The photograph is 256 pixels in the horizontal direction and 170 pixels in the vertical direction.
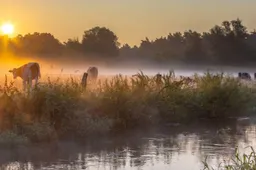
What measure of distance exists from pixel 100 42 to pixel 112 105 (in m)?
37.0

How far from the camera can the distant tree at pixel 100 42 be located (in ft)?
169

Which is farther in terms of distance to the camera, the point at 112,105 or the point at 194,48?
the point at 194,48

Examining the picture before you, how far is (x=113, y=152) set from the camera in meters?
12.5

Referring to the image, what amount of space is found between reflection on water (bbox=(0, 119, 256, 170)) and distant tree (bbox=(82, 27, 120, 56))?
1428 inches

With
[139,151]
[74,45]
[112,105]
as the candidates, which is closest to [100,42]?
[74,45]

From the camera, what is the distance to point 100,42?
52594 millimetres

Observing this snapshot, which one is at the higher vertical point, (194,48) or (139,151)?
(194,48)

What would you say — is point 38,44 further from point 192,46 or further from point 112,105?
point 112,105

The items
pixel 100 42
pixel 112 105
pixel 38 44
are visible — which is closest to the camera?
pixel 112 105

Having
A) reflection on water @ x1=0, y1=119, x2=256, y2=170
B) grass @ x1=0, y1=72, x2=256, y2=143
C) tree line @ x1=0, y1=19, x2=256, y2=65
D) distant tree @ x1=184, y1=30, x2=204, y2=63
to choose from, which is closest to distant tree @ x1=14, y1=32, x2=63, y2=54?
tree line @ x1=0, y1=19, x2=256, y2=65

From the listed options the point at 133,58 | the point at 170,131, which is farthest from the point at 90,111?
the point at 133,58

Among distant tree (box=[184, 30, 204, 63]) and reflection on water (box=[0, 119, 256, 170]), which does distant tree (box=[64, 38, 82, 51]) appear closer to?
distant tree (box=[184, 30, 204, 63])

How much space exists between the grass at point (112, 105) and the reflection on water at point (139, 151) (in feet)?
1.86

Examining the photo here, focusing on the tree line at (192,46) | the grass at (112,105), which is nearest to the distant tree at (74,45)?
the tree line at (192,46)
